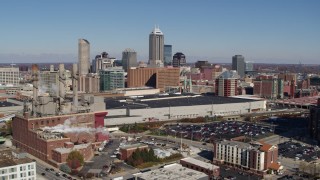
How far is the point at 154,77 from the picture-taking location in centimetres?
8762

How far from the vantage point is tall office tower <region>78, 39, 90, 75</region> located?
96.7 meters

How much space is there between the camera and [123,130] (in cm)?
4394

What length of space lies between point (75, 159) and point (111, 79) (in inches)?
2117

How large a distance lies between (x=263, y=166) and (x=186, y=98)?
3578 centimetres

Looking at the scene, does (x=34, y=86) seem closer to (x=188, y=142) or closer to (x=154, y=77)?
(x=188, y=142)

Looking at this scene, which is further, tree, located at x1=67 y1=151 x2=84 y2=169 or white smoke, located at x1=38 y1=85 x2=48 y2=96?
white smoke, located at x1=38 y1=85 x2=48 y2=96

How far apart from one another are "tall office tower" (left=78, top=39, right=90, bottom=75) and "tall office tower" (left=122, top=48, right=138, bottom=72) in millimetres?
15340

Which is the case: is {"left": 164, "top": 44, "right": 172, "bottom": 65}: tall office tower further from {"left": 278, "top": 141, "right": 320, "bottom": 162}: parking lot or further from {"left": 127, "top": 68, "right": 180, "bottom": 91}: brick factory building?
{"left": 278, "top": 141, "right": 320, "bottom": 162}: parking lot

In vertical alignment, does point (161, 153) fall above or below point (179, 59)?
below

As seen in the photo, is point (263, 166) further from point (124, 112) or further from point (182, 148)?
point (124, 112)

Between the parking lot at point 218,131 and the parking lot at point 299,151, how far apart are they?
4151mm

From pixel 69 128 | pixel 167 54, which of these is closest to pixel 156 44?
pixel 167 54

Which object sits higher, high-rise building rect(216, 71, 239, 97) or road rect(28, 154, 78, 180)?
high-rise building rect(216, 71, 239, 97)

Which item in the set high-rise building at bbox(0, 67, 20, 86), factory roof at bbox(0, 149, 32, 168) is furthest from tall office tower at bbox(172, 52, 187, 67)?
factory roof at bbox(0, 149, 32, 168)
